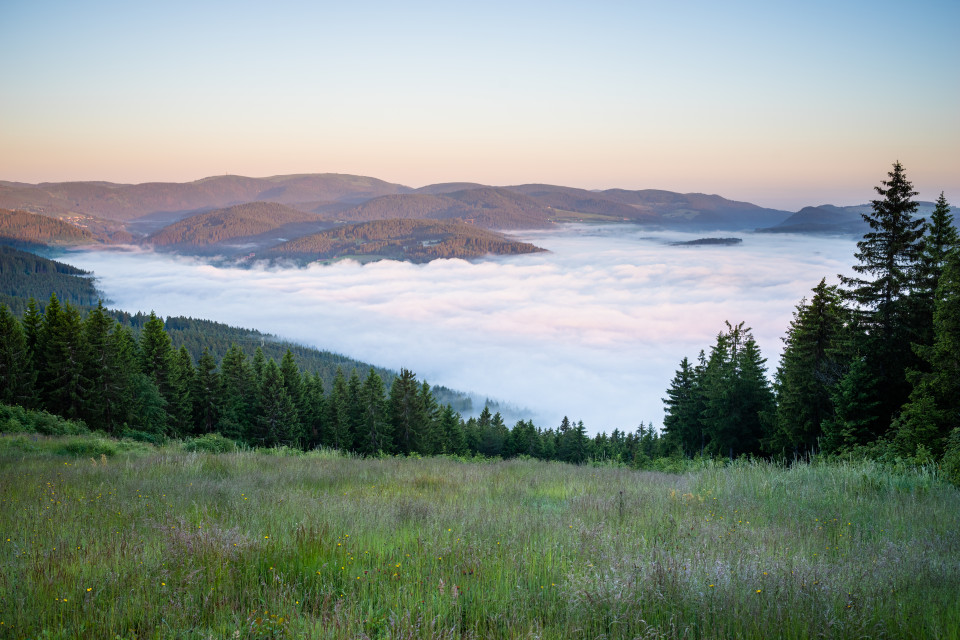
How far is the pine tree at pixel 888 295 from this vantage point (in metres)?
21.9

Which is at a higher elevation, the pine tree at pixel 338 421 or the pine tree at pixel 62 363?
the pine tree at pixel 62 363

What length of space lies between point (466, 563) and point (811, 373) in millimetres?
32216

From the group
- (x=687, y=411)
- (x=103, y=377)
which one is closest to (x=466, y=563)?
(x=103, y=377)

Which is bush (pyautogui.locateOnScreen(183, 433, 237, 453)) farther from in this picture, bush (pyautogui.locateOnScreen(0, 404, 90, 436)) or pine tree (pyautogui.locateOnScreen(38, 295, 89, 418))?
pine tree (pyautogui.locateOnScreen(38, 295, 89, 418))

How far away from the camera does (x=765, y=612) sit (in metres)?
3.52

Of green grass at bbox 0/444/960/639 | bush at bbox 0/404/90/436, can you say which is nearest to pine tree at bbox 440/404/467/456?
bush at bbox 0/404/90/436

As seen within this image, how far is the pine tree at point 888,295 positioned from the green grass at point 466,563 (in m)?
18.2

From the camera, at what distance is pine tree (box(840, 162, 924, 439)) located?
21922 millimetres

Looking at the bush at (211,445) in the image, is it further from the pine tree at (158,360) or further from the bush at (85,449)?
the pine tree at (158,360)

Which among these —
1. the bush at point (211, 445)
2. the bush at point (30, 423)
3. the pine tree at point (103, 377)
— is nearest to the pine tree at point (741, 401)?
the bush at point (211, 445)

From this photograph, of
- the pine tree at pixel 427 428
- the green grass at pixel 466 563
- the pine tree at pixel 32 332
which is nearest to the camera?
the green grass at pixel 466 563

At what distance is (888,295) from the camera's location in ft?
73.0

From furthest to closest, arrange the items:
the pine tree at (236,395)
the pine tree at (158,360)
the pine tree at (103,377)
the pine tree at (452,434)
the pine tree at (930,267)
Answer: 1. the pine tree at (452,434)
2. the pine tree at (236,395)
3. the pine tree at (158,360)
4. the pine tree at (103,377)
5. the pine tree at (930,267)

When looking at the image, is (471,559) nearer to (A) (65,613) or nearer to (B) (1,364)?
(A) (65,613)
